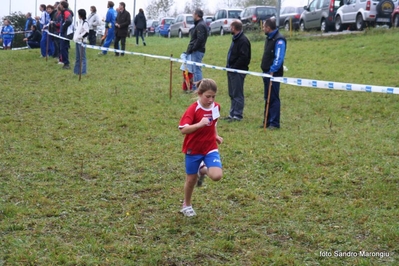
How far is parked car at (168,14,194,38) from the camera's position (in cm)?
3519

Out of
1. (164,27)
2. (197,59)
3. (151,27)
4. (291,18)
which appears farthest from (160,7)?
(197,59)

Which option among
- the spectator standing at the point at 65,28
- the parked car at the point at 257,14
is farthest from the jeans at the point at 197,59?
the parked car at the point at 257,14

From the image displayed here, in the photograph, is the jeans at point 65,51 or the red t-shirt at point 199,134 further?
the jeans at point 65,51

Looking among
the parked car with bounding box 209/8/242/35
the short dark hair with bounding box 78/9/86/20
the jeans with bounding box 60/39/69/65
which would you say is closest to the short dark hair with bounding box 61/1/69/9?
the jeans with bounding box 60/39/69/65

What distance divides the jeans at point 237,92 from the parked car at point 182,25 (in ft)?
78.4

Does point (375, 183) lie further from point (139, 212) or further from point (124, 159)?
point (124, 159)

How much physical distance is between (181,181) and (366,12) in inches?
685

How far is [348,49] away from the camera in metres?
19.3

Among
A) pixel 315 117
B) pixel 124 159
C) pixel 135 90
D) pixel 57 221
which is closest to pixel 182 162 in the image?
pixel 124 159

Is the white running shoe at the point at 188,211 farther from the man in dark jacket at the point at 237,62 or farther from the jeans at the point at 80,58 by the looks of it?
the jeans at the point at 80,58

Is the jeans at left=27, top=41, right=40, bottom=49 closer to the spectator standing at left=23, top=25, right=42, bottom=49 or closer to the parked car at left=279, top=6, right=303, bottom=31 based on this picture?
the spectator standing at left=23, top=25, right=42, bottom=49

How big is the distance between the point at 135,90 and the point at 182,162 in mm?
6412

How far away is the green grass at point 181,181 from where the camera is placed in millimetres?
5395

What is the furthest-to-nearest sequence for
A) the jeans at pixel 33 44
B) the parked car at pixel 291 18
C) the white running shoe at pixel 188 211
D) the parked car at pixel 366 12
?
1. the parked car at pixel 291 18
2. the jeans at pixel 33 44
3. the parked car at pixel 366 12
4. the white running shoe at pixel 188 211
